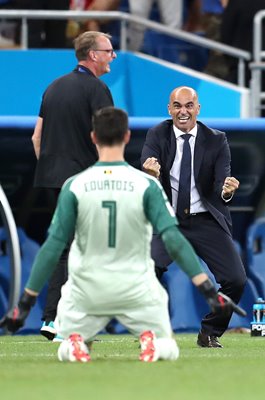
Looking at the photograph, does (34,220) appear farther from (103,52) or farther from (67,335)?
(67,335)

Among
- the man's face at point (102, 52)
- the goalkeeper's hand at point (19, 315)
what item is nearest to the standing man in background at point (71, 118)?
the man's face at point (102, 52)

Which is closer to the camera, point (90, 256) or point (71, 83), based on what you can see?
point (90, 256)

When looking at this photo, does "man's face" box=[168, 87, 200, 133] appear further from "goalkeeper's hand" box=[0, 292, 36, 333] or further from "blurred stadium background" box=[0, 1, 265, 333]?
"blurred stadium background" box=[0, 1, 265, 333]

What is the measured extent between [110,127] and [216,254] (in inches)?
90.9

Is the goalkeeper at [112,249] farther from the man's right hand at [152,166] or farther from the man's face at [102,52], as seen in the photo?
the man's face at [102,52]

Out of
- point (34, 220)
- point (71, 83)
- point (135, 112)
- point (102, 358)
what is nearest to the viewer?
point (102, 358)

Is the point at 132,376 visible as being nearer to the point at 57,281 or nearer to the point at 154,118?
the point at 57,281

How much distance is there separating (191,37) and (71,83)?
3906 mm

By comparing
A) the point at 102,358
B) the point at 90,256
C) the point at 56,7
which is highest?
the point at 56,7

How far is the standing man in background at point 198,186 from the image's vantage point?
34.3ft

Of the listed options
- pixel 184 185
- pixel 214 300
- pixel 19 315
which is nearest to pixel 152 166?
pixel 184 185

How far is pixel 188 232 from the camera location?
1052 centimetres

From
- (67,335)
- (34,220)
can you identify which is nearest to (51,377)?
(67,335)

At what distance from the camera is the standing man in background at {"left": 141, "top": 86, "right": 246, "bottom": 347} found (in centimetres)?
1047
